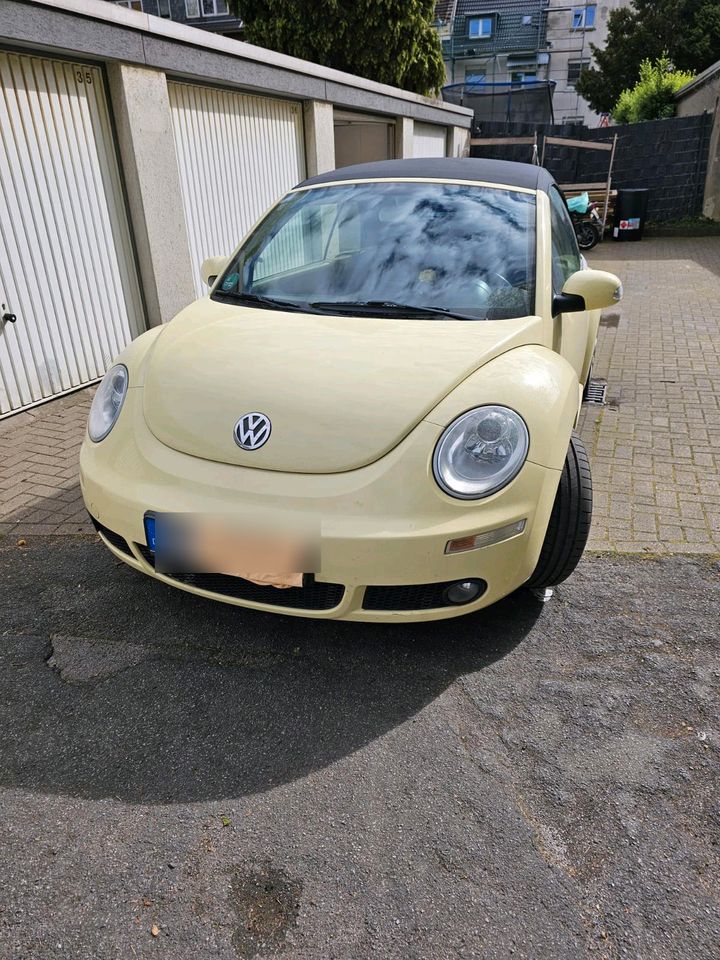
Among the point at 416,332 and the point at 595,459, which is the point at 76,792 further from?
the point at 595,459

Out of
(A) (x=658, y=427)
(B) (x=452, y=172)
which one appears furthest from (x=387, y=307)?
(A) (x=658, y=427)

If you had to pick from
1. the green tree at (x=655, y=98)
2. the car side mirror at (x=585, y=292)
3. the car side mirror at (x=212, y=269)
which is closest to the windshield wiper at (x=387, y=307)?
the car side mirror at (x=585, y=292)

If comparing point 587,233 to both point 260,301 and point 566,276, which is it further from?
point 260,301

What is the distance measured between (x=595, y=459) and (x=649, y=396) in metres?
1.56

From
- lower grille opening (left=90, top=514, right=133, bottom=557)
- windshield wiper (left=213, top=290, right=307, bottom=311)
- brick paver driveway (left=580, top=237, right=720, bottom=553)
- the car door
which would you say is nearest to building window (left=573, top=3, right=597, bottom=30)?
brick paver driveway (left=580, top=237, right=720, bottom=553)

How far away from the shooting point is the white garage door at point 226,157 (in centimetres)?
671

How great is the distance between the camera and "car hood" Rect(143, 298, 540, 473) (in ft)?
7.77

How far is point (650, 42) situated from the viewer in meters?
34.6

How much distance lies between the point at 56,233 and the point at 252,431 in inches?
155

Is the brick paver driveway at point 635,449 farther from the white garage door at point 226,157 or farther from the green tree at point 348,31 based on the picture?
the green tree at point 348,31

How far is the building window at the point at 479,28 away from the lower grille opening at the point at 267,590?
5867cm

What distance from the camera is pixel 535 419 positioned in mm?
2422

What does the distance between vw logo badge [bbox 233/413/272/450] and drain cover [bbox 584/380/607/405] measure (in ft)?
12.5

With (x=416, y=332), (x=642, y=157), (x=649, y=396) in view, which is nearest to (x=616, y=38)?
(x=642, y=157)
